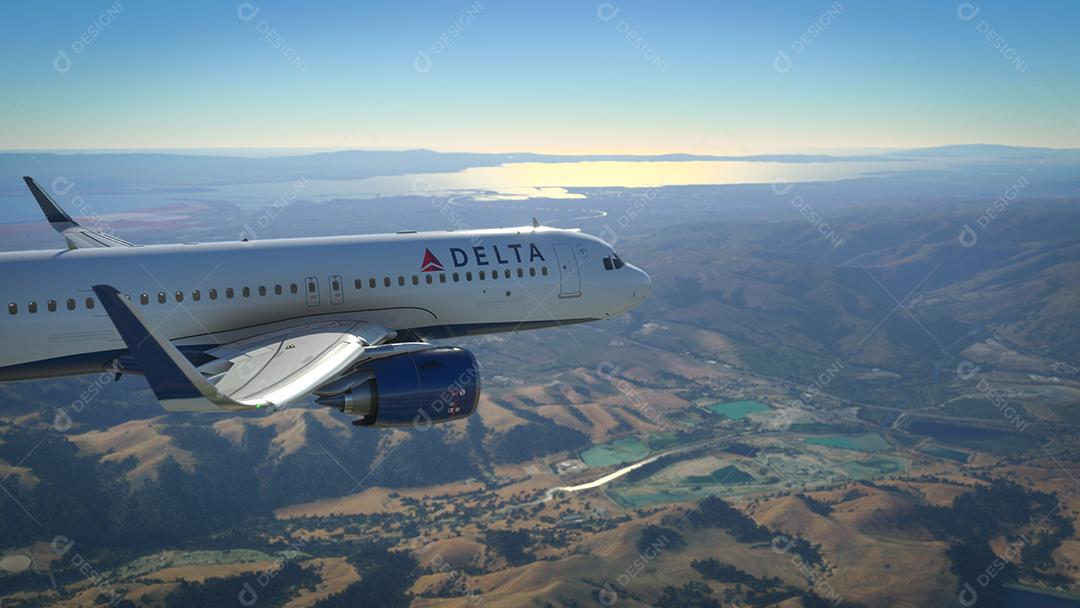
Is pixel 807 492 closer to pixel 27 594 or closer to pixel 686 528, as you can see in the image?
pixel 686 528

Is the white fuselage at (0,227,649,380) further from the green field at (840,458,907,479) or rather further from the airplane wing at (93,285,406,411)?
the green field at (840,458,907,479)

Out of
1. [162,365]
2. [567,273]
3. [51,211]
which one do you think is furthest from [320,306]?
[51,211]

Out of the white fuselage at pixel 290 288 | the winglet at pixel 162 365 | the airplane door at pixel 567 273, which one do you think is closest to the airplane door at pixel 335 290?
the white fuselage at pixel 290 288

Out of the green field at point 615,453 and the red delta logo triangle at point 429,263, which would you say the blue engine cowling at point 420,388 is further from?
the green field at point 615,453

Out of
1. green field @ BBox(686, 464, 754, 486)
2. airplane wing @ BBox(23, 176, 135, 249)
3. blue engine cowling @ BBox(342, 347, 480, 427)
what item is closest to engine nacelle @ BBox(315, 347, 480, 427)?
blue engine cowling @ BBox(342, 347, 480, 427)

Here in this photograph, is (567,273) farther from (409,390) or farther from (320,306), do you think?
(409,390)

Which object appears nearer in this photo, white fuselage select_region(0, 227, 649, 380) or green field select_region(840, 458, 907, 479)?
white fuselage select_region(0, 227, 649, 380)

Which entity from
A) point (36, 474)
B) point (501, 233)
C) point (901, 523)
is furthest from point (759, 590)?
point (36, 474)
